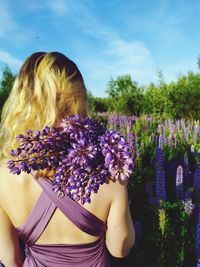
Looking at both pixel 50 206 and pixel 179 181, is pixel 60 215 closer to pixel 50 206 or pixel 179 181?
pixel 50 206

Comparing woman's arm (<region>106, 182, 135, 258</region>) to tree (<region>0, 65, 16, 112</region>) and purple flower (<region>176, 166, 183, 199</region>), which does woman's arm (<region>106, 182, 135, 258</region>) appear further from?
tree (<region>0, 65, 16, 112</region>)

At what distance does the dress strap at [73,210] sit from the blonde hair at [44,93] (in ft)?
1.02

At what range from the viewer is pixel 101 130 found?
1596mm

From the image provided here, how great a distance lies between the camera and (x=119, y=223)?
1679 millimetres

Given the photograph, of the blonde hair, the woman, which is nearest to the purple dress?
the woman

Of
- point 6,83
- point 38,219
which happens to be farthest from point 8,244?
point 6,83

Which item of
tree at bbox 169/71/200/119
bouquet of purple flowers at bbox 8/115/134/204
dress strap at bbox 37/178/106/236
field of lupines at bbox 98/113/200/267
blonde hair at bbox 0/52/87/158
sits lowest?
field of lupines at bbox 98/113/200/267

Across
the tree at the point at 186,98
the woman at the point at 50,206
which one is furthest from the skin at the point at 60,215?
the tree at the point at 186,98

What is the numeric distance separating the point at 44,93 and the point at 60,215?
63 cm

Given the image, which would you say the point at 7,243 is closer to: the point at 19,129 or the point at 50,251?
the point at 50,251

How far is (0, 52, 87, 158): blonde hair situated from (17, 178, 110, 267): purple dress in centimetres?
34

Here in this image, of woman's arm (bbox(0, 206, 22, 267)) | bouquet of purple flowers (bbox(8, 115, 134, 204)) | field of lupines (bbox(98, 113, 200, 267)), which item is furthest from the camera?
field of lupines (bbox(98, 113, 200, 267))

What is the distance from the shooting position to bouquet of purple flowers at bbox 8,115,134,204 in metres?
1.40

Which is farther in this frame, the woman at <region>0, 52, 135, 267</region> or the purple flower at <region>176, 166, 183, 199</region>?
the purple flower at <region>176, 166, 183, 199</region>
